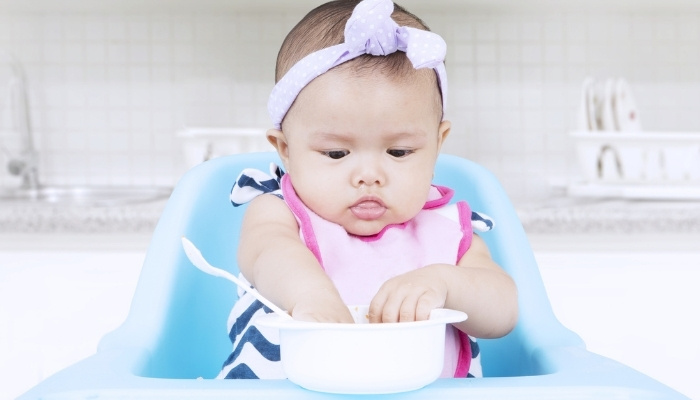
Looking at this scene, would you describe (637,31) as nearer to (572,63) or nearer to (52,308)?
(572,63)

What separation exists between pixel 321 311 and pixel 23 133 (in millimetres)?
1651

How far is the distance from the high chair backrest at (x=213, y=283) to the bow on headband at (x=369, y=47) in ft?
0.84

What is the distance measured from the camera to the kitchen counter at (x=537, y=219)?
1.54 metres

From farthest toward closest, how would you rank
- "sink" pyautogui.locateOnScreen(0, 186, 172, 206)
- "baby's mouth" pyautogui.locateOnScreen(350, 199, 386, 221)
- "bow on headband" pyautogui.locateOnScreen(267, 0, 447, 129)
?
"sink" pyautogui.locateOnScreen(0, 186, 172, 206) → "baby's mouth" pyautogui.locateOnScreen(350, 199, 386, 221) → "bow on headband" pyautogui.locateOnScreen(267, 0, 447, 129)

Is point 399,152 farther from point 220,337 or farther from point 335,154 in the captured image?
point 220,337

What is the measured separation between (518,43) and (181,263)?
1.32 metres

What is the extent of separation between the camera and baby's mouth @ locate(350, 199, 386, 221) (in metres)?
0.79

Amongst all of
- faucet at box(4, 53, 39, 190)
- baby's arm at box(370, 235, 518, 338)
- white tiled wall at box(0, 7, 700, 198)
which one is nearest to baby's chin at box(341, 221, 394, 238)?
baby's arm at box(370, 235, 518, 338)

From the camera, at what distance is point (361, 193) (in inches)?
30.6

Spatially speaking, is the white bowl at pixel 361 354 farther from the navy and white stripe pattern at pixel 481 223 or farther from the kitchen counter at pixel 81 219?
the kitchen counter at pixel 81 219

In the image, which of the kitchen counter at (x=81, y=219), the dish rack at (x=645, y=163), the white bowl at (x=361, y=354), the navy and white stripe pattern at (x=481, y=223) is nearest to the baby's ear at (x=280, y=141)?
the navy and white stripe pattern at (x=481, y=223)

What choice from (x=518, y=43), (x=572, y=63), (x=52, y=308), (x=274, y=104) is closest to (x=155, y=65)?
(x=52, y=308)

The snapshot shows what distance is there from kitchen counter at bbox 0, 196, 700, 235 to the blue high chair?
426 millimetres

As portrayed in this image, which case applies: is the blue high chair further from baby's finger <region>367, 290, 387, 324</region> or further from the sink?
the sink
